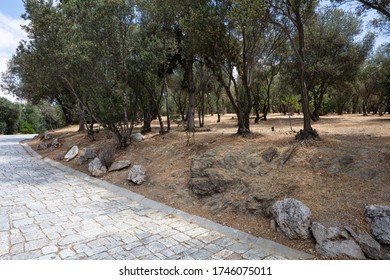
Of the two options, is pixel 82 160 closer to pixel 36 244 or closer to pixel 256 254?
pixel 36 244

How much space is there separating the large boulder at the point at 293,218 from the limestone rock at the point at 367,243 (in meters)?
0.64

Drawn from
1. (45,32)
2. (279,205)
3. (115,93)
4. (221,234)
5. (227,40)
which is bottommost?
(221,234)

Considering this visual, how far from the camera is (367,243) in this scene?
3744 millimetres

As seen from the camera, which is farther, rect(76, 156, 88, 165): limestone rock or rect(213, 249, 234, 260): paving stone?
rect(76, 156, 88, 165): limestone rock

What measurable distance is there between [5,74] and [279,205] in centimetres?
2799

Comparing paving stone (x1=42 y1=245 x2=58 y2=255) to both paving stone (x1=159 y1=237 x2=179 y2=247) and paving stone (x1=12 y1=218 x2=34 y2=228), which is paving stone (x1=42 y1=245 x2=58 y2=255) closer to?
paving stone (x1=12 y1=218 x2=34 y2=228)

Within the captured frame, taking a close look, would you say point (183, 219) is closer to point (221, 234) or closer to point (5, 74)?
point (221, 234)

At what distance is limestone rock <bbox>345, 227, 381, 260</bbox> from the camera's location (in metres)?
3.64

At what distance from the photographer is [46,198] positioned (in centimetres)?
684

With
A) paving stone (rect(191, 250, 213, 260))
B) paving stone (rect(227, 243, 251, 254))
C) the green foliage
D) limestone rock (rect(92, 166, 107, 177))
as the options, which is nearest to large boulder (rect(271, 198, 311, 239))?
paving stone (rect(227, 243, 251, 254))

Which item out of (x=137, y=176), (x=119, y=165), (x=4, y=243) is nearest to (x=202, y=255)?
(x=4, y=243)

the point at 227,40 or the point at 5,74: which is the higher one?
the point at 5,74

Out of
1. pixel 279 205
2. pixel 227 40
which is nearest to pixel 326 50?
pixel 227 40

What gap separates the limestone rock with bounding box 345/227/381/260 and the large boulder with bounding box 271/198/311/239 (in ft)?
2.09
